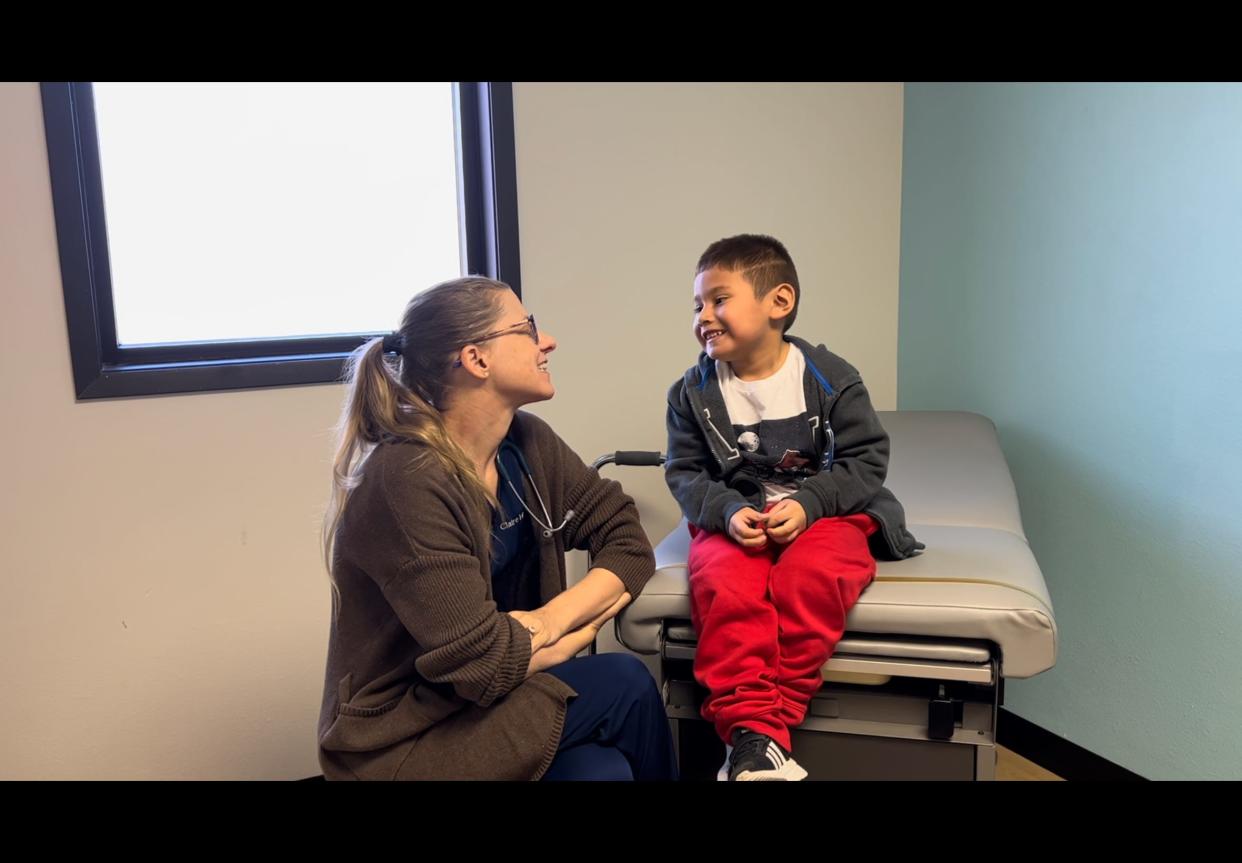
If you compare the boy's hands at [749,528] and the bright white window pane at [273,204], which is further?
the bright white window pane at [273,204]

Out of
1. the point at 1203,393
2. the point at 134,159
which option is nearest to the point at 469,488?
the point at 134,159

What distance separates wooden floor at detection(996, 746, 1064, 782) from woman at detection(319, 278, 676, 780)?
112cm

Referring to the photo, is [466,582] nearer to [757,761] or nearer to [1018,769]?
[757,761]

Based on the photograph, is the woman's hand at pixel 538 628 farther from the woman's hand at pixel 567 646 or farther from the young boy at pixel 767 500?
the young boy at pixel 767 500

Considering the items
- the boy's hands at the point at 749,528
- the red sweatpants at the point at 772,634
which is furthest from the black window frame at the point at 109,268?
the red sweatpants at the point at 772,634

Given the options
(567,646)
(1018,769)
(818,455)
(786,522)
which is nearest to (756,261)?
(818,455)

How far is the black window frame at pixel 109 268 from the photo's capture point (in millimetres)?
1854

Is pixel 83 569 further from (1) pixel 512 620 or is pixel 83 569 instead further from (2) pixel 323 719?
(1) pixel 512 620

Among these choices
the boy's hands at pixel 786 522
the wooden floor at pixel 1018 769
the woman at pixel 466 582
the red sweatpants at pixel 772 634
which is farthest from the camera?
the wooden floor at pixel 1018 769

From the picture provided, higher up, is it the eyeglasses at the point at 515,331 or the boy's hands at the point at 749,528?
the eyeglasses at the point at 515,331

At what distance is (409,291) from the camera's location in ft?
7.80

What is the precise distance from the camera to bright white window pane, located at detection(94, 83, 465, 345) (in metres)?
2.05

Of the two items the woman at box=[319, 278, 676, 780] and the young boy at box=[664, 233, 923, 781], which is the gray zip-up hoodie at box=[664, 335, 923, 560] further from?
the woman at box=[319, 278, 676, 780]
